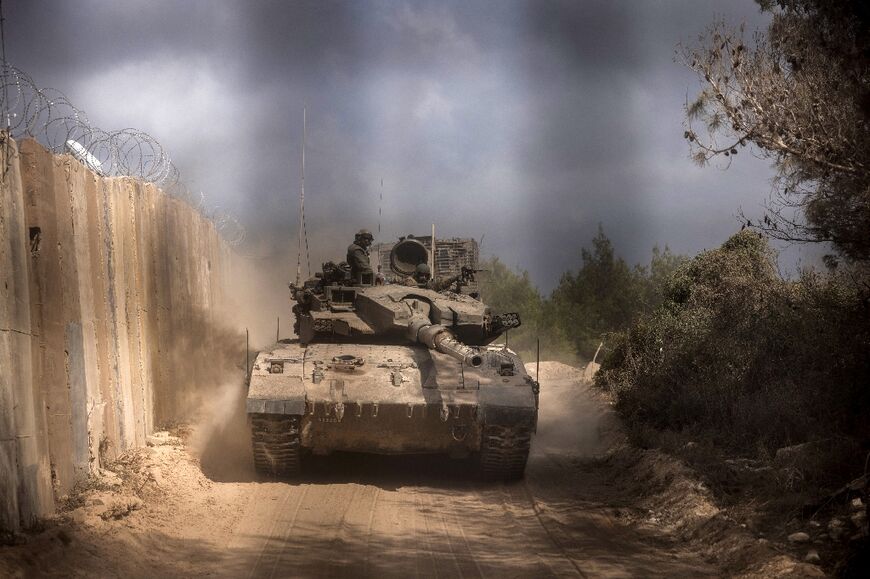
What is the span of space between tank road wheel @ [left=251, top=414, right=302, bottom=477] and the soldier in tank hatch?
365 cm

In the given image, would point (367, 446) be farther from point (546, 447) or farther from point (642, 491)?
point (546, 447)

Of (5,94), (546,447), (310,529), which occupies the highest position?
(5,94)

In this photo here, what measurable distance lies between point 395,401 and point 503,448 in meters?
1.44

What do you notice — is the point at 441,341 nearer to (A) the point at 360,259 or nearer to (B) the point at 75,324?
(A) the point at 360,259

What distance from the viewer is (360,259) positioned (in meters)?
13.6

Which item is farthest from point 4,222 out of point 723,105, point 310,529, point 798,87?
point 798,87

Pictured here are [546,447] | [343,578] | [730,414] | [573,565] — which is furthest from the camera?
[546,447]

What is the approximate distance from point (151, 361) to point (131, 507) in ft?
14.6

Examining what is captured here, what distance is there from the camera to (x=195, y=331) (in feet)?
57.5

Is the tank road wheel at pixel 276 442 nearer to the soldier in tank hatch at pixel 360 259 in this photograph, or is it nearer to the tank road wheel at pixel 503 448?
the tank road wheel at pixel 503 448

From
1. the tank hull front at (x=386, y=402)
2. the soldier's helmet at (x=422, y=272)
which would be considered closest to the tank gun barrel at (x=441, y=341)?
the tank hull front at (x=386, y=402)

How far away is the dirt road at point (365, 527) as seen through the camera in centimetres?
707

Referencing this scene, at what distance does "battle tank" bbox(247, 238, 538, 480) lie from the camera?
10336mm

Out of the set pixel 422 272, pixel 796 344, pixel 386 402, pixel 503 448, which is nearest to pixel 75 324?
pixel 386 402
